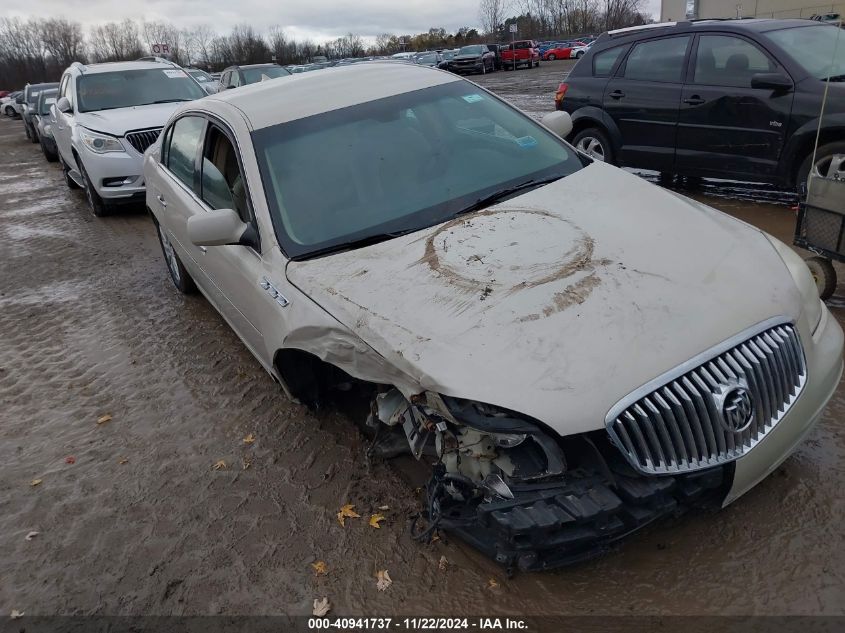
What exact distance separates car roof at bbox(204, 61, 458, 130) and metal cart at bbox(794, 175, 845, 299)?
2.30m

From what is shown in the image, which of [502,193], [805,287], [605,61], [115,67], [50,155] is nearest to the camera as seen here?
[805,287]

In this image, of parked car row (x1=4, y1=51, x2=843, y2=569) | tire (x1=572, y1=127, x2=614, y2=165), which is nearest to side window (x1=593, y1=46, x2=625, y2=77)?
tire (x1=572, y1=127, x2=614, y2=165)

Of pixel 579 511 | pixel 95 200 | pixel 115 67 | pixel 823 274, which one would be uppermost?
pixel 115 67

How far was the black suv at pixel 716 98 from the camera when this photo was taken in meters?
5.57

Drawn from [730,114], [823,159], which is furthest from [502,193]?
[730,114]

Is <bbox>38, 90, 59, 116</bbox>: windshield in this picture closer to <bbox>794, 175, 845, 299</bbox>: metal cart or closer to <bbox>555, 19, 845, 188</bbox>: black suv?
<bbox>555, 19, 845, 188</bbox>: black suv

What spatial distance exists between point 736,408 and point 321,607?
1633mm

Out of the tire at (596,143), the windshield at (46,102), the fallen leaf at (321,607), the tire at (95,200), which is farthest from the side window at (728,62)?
the windshield at (46,102)

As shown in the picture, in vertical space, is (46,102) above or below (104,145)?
above

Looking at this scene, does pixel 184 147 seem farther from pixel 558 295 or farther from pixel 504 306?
pixel 558 295

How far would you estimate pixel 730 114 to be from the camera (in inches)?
236

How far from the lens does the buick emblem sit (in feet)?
6.79

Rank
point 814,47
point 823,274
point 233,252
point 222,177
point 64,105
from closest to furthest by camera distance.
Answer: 1. point 233,252
2. point 222,177
3. point 823,274
4. point 814,47
5. point 64,105

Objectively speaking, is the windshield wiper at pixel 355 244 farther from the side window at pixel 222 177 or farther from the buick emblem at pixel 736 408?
the buick emblem at pixel 736 408
